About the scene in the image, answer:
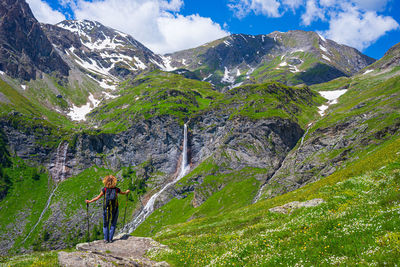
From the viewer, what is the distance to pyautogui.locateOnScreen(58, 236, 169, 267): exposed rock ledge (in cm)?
1151

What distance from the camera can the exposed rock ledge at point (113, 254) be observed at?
11.5m

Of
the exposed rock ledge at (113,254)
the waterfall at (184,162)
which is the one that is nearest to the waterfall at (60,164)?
the waterfall at (184,162)

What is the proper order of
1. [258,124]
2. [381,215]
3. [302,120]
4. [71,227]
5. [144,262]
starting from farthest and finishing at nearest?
[302,120] < [258,124] < [71,227] < [144,262] < [381,215]

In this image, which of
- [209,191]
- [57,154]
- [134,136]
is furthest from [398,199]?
[57,154]

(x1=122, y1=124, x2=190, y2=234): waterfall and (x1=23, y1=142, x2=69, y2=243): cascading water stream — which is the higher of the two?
(x1=23, y1=142, x2=69, y2=243): cascading water stream

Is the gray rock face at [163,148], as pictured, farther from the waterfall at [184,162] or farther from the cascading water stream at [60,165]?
the waterfall at [184,162]

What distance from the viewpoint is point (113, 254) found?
14.5 meters

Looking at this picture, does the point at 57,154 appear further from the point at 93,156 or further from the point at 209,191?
the point at 209,191

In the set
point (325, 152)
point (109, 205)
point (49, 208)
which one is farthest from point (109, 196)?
point (49, 208)

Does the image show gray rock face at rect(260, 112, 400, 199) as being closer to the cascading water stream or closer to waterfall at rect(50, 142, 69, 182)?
the cascading water stream

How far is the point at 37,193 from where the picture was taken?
15288cm

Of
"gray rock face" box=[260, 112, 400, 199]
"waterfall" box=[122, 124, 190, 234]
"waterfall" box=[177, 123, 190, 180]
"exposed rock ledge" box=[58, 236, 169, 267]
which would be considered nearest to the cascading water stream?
"waterfall" box=[122, 124, 190, 234]

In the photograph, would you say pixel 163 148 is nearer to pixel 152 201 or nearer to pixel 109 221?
pixel 152 201

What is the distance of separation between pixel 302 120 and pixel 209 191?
306 feet
